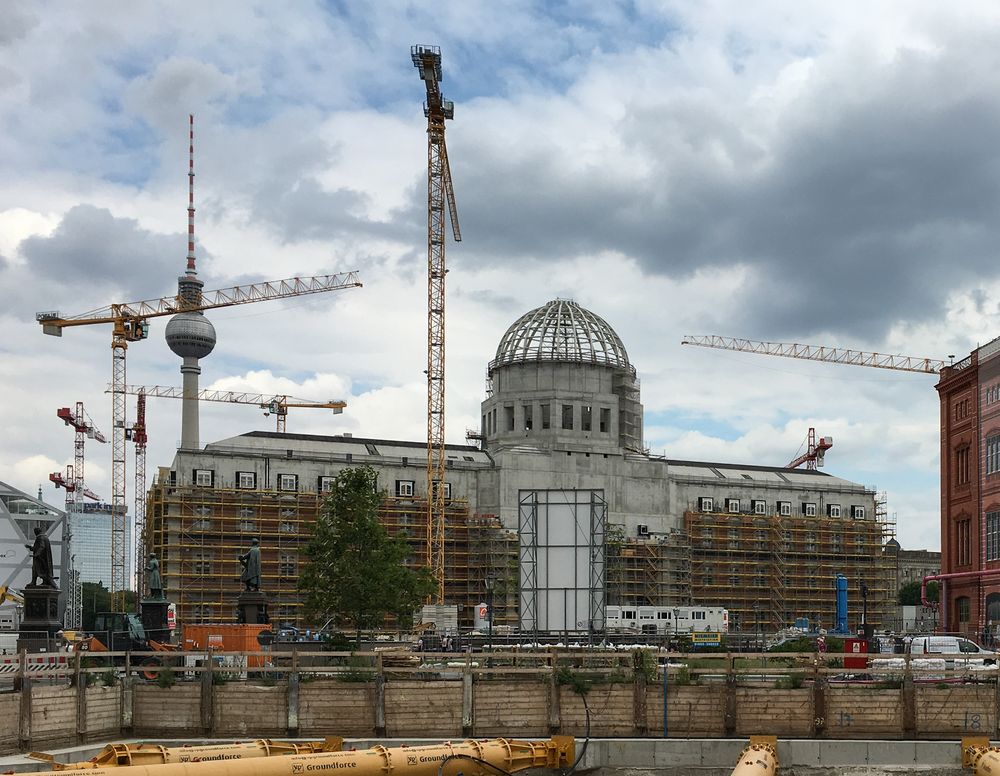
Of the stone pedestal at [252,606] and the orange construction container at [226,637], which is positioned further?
the stone pedestal at [252,606]

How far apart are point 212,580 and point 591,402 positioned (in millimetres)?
37927

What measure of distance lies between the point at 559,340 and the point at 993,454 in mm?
52255

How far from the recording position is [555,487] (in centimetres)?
11575

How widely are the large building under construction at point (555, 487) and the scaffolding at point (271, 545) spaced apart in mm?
128

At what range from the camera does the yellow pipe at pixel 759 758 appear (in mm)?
24975

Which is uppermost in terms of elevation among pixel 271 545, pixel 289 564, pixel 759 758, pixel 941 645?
pixel 271 545

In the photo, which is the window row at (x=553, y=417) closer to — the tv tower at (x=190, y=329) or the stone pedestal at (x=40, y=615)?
the tv tower at (x=190, y=329)

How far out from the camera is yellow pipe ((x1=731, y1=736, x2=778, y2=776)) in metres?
25.0

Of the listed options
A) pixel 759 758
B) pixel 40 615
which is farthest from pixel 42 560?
pixel 759 758

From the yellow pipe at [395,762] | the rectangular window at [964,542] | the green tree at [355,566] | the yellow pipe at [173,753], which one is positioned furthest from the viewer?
the rectangular window at [964,542]

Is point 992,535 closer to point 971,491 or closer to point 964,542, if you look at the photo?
point 971,491

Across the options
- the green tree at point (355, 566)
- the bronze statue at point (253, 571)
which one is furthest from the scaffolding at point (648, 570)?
the bronze statue at point (253, 571)

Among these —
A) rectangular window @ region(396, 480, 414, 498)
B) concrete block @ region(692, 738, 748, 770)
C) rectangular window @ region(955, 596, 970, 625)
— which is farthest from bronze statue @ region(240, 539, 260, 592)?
rectangular window @ region(396, 480, 414, 498)

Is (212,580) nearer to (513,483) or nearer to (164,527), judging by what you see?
(164,527)
